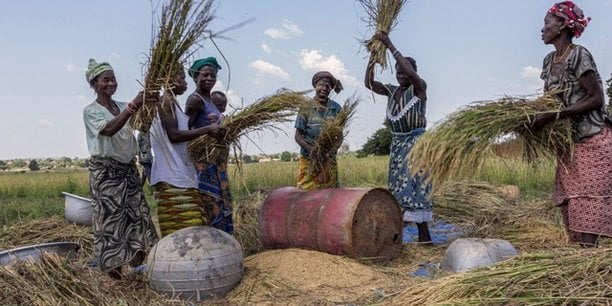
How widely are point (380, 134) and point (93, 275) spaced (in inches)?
804

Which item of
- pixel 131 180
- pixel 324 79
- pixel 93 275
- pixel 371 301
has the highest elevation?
pixel 324 79

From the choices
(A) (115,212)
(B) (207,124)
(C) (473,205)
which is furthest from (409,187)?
(A) (115,212)

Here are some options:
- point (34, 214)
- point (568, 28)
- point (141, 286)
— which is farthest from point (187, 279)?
point (34, 214)

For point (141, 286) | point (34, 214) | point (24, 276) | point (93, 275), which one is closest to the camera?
point (24, 276)

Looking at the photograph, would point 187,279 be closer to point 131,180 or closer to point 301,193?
point 131,180

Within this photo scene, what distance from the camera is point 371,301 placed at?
3.45 meters

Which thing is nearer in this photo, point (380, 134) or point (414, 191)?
point (414, 191)

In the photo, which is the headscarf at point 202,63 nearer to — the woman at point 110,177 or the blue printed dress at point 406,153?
the woman at point 110,177

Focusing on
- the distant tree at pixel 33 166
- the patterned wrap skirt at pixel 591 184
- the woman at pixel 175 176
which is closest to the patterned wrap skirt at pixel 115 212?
the woman at pixel 175 176

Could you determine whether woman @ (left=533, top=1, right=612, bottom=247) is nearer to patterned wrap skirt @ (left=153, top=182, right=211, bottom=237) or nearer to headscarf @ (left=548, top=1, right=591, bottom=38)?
headscarf @ (left=548, top=1, right=591, bottom=38)

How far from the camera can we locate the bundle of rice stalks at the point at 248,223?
5.26 m

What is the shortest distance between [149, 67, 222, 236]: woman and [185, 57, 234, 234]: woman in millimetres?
114

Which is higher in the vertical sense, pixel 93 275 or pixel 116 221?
pixel 116 221

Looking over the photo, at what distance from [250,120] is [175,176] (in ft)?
2.07
